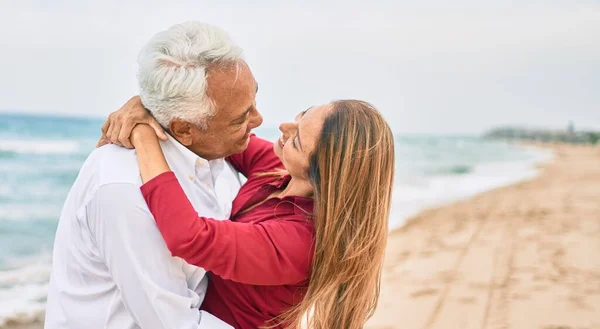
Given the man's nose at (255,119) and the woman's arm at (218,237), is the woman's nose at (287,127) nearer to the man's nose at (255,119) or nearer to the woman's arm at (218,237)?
the man's nose at (255,119)

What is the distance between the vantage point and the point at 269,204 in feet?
8.32

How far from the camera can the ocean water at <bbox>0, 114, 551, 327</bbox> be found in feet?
25.6

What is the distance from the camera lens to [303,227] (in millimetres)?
2361

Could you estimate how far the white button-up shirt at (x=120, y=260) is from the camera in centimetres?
212

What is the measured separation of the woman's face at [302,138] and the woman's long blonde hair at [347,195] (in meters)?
0.03

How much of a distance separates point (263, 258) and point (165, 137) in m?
0.56

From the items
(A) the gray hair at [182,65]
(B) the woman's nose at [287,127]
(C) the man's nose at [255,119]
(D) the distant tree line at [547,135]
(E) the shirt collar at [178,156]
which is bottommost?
(D) the distant tree line at [547,135]

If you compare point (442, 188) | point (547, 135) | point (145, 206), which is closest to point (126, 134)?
point (145, 206)

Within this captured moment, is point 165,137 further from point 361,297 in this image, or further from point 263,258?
point 361,297

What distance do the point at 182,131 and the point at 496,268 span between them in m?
6.40

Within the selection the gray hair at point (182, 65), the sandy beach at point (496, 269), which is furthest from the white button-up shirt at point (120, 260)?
the sandy beach at point (496, 269)

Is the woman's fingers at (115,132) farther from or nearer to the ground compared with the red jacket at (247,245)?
farther from the ground

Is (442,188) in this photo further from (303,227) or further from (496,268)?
(303,227)

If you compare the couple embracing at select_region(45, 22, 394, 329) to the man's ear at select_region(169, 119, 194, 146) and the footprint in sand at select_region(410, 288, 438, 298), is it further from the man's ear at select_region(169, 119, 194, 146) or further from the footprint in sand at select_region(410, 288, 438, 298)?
the footprint in sand at select_region(410, 288, 438, 298)
